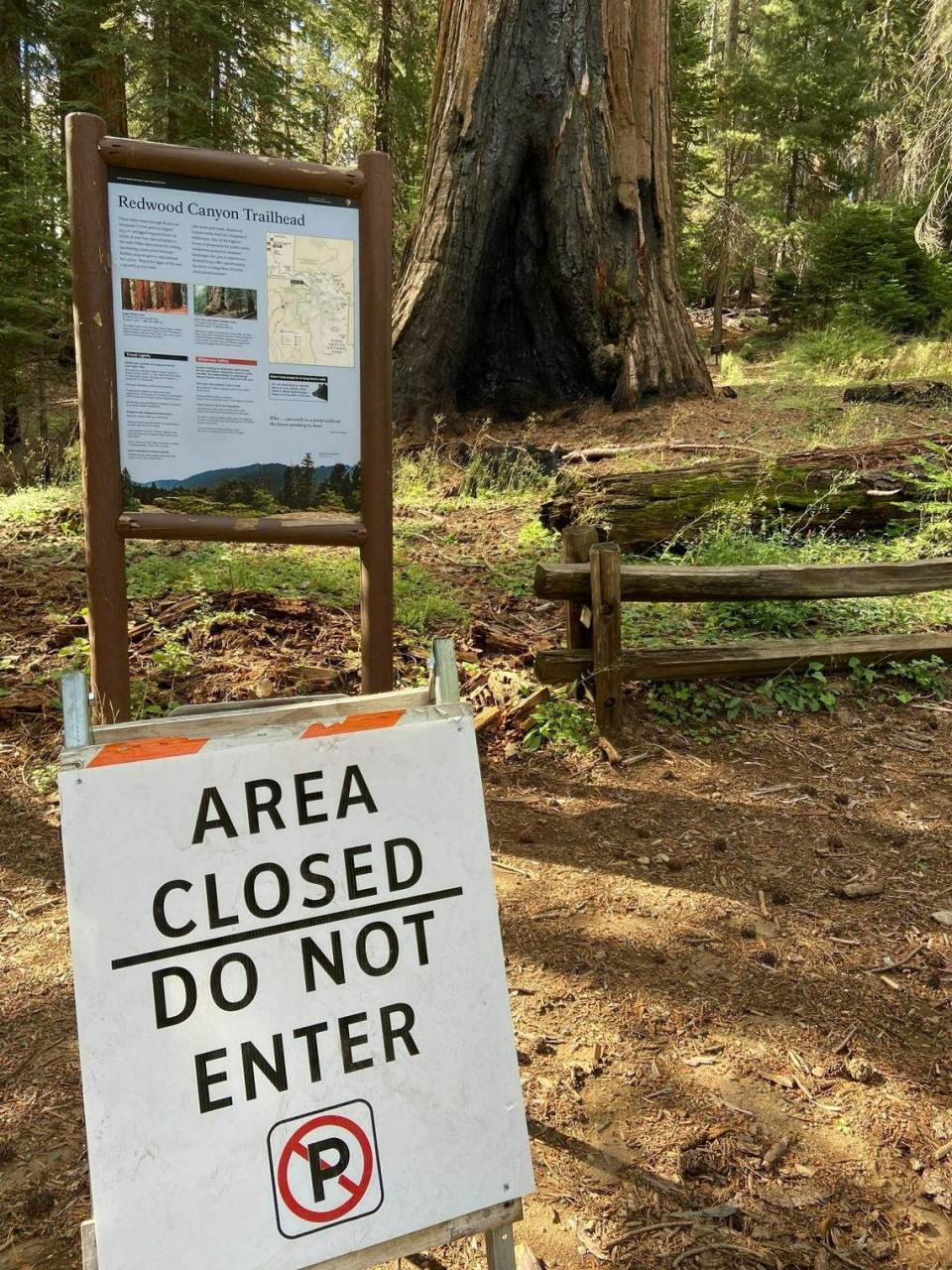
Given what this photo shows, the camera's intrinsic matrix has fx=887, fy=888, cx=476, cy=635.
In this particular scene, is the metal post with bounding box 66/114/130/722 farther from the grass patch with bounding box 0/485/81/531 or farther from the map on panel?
the grass patch with bounding box 0/485/81/531

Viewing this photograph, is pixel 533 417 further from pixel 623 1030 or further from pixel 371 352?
pixel 623 1030

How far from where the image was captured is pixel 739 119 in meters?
24.5

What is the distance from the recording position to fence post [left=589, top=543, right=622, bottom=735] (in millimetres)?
4215

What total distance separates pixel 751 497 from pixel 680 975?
13.4ft

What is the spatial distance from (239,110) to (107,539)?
15960 millimetres

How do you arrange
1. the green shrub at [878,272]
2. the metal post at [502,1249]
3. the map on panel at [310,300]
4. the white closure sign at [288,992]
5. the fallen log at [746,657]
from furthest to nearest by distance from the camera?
the green shrub at [878,272] → the fallen log at [746,657] → the map on panel at [310,300] → the metal post at [502,1249] → the white closure sign at [288,992]

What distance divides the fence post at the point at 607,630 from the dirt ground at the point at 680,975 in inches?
7.5

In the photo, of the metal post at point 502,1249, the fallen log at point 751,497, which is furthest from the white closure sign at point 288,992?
the fallen log at point 751,497

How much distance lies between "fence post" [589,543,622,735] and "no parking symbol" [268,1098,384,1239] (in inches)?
114

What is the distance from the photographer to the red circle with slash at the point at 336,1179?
5.16ft

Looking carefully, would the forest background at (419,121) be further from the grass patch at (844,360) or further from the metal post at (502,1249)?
the metal post at (502,1249)

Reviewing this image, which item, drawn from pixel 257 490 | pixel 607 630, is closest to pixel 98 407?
pixel 257 490

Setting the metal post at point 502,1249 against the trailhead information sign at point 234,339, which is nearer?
the metal post at point 502,1249

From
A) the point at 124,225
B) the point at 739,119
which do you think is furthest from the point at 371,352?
the point at 739,119
